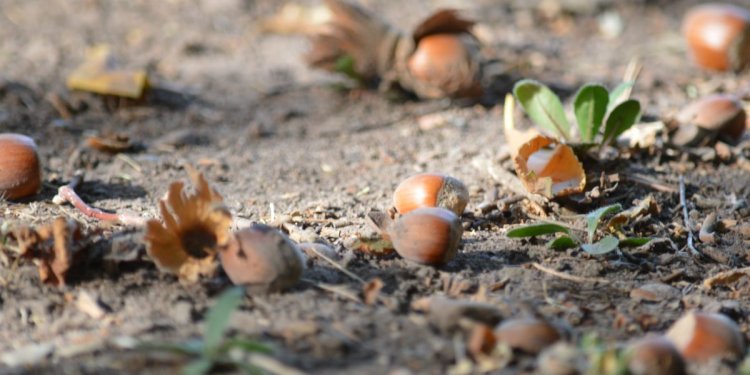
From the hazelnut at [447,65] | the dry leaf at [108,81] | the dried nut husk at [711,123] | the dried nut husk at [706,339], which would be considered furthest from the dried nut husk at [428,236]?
the dry leaf at [108,81]

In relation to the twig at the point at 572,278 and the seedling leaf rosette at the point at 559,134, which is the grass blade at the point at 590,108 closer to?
the seedling leaf rosette at the point at 559,134

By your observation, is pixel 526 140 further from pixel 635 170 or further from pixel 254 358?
pixel 254 358

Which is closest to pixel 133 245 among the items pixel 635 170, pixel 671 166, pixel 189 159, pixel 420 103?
pixel 189 159

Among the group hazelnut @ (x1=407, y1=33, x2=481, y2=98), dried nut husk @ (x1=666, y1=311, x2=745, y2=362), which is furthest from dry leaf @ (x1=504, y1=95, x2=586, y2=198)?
hazelnut @ (x1=407, y1=33, x2=481, y2=98)

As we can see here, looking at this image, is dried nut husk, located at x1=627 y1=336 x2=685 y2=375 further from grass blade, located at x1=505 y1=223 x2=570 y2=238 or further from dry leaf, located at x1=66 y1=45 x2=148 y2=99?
dry leaf, located at x1=66 y1=45 x2=148 y2=99

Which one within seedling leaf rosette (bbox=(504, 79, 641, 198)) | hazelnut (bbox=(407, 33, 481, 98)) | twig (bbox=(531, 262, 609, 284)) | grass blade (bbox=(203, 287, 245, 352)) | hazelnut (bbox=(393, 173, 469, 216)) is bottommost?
twig (bbox=(531, 262, 609, 284))

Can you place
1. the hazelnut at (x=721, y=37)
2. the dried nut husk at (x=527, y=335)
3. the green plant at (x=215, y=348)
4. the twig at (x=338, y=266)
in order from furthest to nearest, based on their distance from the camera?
the hazelnut at (x=721, y=37), the twig at (x=338, y=266), the dried nut husk at (x=527, y=335), the green plant at (x=215, y=348)
